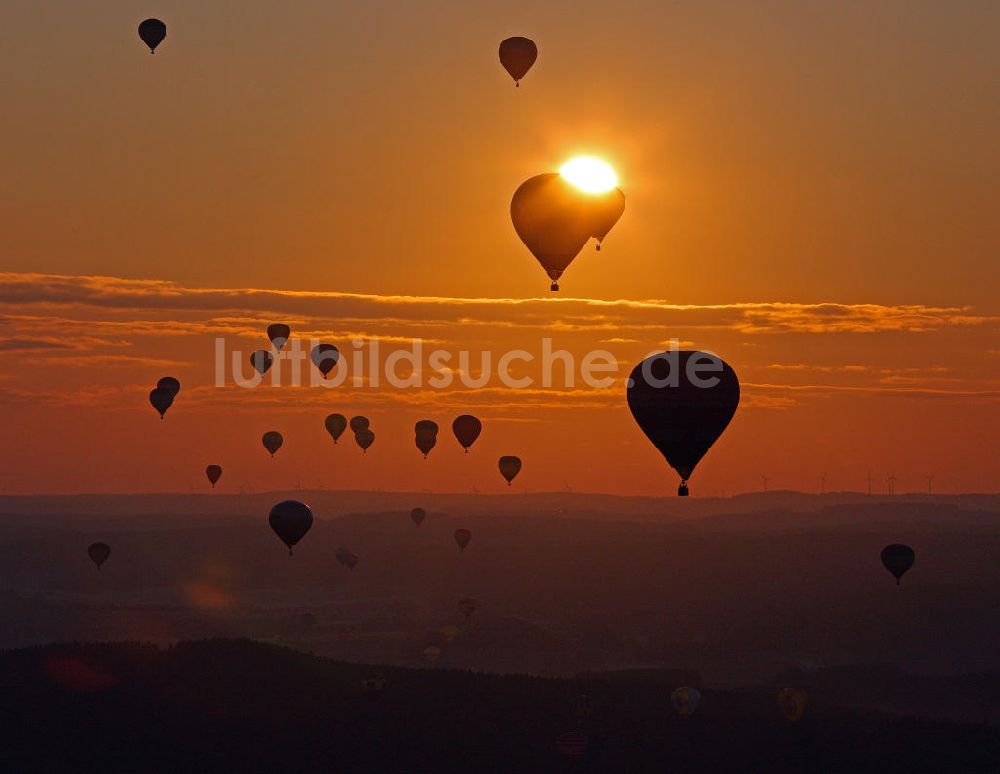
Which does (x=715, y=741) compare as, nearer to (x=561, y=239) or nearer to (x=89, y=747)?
(x=89, y=747)

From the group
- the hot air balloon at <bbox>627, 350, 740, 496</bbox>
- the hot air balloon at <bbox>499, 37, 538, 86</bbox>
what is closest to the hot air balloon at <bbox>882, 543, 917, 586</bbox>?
the hot air balloon at <bbox>499, 37, 538, 86</bbox>

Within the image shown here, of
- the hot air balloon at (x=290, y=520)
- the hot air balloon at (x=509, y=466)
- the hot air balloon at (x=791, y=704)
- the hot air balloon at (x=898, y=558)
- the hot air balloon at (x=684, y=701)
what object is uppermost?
the hot air balloon at (x=509, y=466)

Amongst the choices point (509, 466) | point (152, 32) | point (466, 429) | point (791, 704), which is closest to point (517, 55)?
point (152, 32)

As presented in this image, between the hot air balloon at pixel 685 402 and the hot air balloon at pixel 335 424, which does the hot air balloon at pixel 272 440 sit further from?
the hot air balloon at pixel 685 402

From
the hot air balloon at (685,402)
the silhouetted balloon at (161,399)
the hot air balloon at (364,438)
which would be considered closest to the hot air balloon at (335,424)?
the hot air balloon at (364,438)

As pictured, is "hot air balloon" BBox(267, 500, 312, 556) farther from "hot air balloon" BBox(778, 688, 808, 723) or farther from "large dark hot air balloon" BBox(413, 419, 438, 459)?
"hot air balloon" BBox(778, 688, 808, 723)

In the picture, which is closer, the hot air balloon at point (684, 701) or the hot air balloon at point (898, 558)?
the hot air balloon at point (684, 701)
